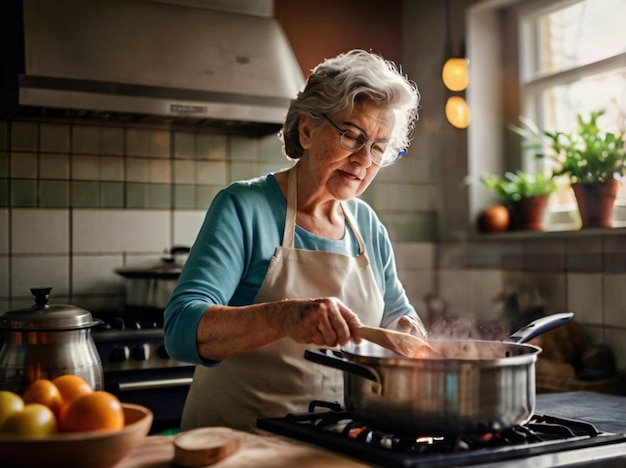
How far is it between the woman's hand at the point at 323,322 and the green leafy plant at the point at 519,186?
2074mm


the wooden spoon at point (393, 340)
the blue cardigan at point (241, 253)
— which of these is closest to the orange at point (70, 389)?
the blue cardigan at point (241, 253)

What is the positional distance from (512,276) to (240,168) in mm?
1245

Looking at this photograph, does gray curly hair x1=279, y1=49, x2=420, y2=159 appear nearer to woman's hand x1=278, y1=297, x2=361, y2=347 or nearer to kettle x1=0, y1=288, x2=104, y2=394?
woman's hand x1=278, y1=297, x2=361, y2=347

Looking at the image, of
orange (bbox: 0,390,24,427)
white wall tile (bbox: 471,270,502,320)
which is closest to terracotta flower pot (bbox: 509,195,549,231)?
white wall tile (bbox: 471,270,502,320)

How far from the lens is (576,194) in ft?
9.73

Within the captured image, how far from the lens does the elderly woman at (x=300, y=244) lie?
165 centimetres

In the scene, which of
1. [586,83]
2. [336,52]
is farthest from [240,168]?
[586,83]

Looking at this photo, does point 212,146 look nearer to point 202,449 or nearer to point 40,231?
point 40,231

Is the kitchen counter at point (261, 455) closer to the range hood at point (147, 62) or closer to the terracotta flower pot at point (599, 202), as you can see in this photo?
the terracotta flower pot at point (599, 202)

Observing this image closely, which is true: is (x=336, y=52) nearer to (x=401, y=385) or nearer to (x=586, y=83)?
(x=586, y=83)

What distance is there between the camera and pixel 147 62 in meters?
2.87

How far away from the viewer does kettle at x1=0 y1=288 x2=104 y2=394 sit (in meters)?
1.91

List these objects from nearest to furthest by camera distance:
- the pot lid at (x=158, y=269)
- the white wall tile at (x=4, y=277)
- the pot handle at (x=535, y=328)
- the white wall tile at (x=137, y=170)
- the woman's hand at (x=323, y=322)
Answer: the woman's hand at (x=323, y=322), the pot handle at (x=535, y=328), the pot lid at (x=158, y=269), the white wall tile at (x=4, y=277), the white wall tile at (x=137, y=170)

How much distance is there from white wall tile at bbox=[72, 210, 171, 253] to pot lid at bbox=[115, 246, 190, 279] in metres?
0.17
